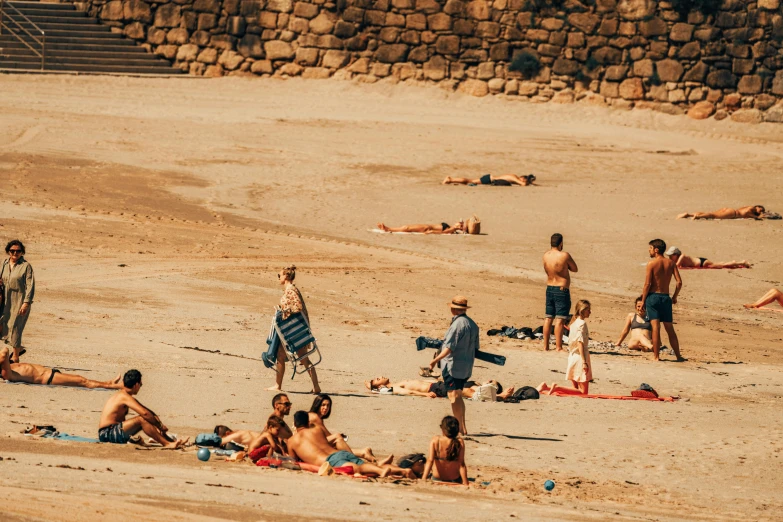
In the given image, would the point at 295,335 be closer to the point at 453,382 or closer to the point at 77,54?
the point at 453,382

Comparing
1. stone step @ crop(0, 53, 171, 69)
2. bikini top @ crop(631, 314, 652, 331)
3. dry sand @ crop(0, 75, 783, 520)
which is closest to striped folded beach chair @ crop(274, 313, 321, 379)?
dry sand @ crop(0, 75, 783, 520)

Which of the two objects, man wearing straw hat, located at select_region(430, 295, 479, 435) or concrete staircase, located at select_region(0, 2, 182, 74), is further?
concrete staircase, located at select_region(0, 2, 182, 74)

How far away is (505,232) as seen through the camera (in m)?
19.5

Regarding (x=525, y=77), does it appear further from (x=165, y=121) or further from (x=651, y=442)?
(x=651, y=442)

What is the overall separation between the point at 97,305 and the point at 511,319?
4.51m

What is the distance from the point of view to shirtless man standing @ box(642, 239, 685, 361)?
1352 cm

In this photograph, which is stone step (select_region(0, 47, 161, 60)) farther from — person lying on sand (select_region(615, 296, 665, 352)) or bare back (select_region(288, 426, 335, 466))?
bare back (select_region(288, 426, 335, 466))

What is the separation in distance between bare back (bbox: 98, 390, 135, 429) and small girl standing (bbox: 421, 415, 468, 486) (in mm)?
2172

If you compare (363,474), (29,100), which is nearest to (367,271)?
(363,474)

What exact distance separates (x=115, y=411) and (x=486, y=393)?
3.44 metres

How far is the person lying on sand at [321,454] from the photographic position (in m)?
8.99

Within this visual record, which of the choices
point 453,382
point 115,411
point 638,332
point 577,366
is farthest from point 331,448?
point 638,332

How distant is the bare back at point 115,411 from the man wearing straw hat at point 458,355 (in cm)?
A: 233

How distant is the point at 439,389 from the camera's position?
460 inches
